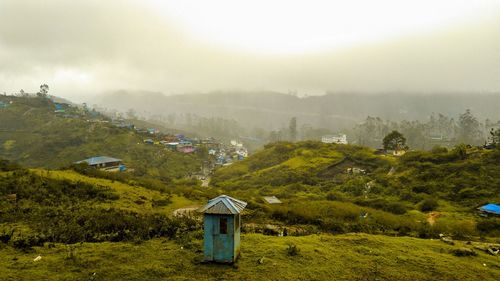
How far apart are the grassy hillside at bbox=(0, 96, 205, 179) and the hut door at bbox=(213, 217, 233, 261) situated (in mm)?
61536

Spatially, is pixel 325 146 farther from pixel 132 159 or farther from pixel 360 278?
pixel 360 278

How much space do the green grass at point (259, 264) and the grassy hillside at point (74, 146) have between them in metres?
59.5

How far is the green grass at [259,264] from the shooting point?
35.7 feet

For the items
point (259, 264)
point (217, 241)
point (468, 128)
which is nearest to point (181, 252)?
point (217, 241)

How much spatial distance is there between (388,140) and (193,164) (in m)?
49.3

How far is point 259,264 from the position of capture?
12.0m

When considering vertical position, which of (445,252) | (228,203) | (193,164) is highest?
(228,203)

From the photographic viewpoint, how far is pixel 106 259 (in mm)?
11906

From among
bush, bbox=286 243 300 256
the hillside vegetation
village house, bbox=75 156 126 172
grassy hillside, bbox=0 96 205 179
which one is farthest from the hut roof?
grassy hillside, bbox=0 96 205 179

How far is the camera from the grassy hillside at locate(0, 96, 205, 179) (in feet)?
255

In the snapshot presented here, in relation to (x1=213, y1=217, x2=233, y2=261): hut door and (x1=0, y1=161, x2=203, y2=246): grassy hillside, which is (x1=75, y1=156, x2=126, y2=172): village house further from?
(x1=213, y1=217, x2=233, y2=261): hut door

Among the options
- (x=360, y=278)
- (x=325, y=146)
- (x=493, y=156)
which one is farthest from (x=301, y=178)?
(x=360, y=278)

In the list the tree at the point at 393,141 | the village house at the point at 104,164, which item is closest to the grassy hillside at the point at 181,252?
the village house at the point at 104,164

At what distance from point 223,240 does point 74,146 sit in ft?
282
